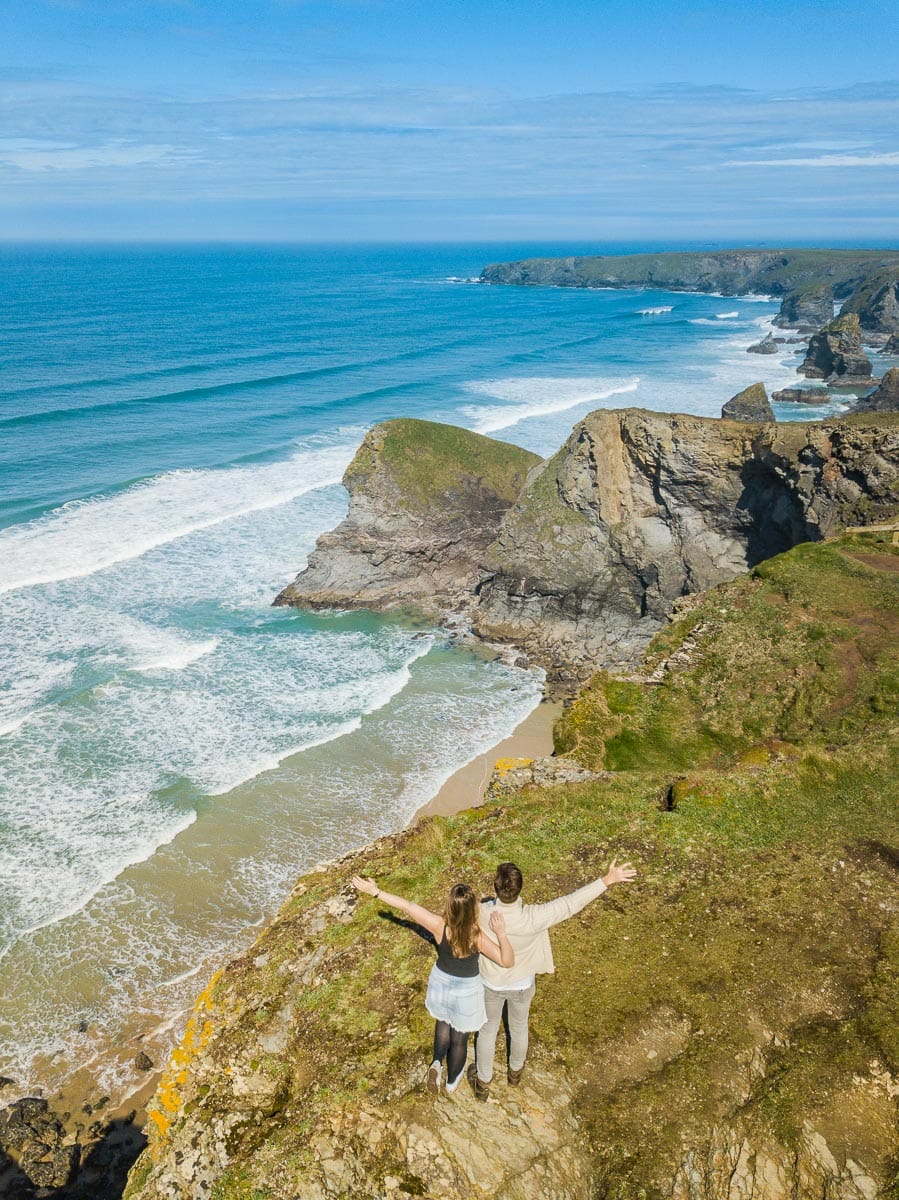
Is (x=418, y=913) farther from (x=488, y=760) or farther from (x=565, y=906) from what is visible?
(x=488, y=760)

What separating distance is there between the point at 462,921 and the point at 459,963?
2.19ft

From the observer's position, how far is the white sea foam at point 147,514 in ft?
143

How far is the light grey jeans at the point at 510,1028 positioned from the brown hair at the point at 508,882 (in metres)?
1.28

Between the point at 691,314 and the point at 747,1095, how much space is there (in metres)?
160

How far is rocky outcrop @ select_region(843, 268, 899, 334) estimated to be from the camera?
122312 millimetres

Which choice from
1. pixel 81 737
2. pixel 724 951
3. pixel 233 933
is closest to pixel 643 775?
pixel 724 951

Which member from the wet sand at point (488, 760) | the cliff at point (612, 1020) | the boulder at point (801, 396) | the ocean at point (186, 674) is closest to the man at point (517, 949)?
the cliff at point (612, 1020)

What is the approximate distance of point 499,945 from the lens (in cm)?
809

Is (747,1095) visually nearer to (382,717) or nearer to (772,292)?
(382,717)

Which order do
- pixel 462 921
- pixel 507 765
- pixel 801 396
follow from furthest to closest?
pixel 801 396, pixel 507 765, pixel 462 921

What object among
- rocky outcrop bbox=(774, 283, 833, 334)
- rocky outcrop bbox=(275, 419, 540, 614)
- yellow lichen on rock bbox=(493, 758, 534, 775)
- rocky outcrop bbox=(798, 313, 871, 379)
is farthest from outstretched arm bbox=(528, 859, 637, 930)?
rocky outcrop bbox=(774, 283, 833, 334)

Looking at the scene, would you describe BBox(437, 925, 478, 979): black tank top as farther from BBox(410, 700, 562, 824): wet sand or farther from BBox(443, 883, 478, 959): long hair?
BBox(410, 700, 562, 824): wet sand

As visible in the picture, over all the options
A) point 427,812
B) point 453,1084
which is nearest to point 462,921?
point 453,1084

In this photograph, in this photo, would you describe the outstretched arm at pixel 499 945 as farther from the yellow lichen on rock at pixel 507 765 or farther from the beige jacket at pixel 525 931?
the yellow lichen on rock at pixel 507 765
